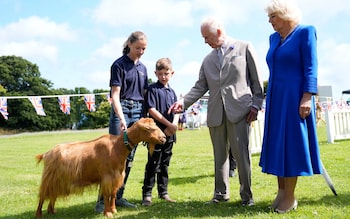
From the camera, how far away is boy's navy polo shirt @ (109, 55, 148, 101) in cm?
507

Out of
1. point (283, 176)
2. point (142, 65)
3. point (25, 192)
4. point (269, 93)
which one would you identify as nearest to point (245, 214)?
point (283, 176)

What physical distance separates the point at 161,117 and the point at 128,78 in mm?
714

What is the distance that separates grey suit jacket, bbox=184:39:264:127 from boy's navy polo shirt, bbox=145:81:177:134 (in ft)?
2.59

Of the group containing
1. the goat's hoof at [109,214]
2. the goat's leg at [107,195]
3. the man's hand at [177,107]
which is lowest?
the goat's hoof at [109,214]

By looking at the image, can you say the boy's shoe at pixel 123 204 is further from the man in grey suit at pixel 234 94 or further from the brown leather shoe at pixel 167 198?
the man in grey suit at pixel 234 94

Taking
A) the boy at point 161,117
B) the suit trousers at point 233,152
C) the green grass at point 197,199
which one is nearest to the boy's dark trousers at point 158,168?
the boy at point 161,117

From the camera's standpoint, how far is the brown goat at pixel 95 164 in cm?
472

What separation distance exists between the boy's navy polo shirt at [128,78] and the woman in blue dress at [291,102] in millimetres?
1825

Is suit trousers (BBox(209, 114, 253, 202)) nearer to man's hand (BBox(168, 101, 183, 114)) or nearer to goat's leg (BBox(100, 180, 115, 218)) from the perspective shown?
man's hand (BBox(168, 101, 183, 114))

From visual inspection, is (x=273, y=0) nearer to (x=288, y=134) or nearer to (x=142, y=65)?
(x=288, y=134)

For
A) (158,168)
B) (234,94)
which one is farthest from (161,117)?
(234,94)

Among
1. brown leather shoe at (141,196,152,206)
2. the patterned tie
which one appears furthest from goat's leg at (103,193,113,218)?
the patterned tie

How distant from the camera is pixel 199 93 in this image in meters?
5.37

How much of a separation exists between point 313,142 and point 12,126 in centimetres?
5411
